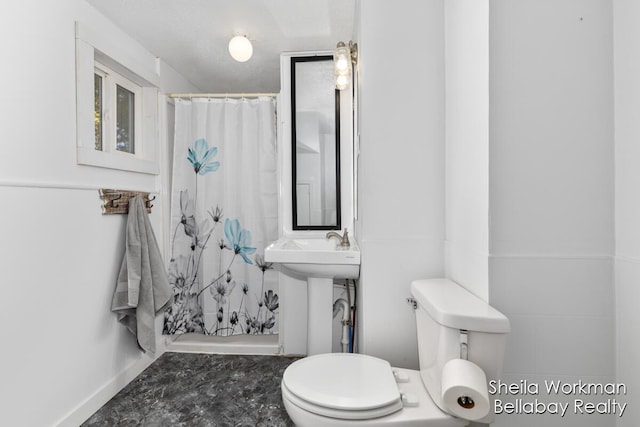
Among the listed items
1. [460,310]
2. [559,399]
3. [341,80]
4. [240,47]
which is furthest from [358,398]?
[240,47]

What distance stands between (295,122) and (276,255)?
1105 millimetres

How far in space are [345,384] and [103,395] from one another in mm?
1489

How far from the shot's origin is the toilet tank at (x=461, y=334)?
41.6 inches

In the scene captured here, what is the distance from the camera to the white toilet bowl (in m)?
1.12

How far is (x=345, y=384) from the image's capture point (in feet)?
4.08

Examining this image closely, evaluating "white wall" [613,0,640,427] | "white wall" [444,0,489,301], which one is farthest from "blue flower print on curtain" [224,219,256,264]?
"white wall" [613,0,640,427]

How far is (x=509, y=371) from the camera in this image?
118 centimetres

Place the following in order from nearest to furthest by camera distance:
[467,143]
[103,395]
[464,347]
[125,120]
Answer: [464,347] → [467,143] → [103,395] → [125,120]

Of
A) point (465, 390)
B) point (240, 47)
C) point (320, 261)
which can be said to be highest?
point (240, 47)

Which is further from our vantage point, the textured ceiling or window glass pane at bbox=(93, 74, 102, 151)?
window glass pane at bbox=(93, 74, 102, 151)

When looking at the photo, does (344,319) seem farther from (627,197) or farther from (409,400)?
(627,197)

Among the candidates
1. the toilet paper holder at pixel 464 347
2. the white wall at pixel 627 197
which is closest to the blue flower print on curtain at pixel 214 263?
the toilet paper holder at pixel 464 347

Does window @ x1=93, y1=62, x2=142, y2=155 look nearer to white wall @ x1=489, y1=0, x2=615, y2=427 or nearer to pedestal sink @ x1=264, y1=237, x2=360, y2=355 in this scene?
pedestal sink @ x1=264, y1=237, x2=360, y2=355

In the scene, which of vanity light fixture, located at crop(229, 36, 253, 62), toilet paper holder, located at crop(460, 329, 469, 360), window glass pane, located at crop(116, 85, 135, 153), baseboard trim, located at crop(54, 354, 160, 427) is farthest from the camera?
window glass pane, located at crop(116, 85, 135, 153)
